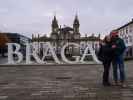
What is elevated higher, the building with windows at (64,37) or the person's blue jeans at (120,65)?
the building with windows at (64,37)

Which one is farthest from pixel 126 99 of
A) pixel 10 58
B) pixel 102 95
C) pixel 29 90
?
pixel 10 58

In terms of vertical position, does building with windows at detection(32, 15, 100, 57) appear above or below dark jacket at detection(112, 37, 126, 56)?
above

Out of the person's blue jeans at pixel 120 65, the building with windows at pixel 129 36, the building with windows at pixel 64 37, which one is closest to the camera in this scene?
the person's blue jeans at pixel 120 65

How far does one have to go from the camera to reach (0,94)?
6312 millimetres

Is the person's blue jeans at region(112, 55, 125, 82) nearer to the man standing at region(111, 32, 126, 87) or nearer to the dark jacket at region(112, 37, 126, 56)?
the man standing at region(111, 32, 126, 87)

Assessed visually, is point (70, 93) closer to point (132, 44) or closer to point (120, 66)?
point (120, 66)

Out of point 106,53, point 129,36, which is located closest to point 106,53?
point 106,53

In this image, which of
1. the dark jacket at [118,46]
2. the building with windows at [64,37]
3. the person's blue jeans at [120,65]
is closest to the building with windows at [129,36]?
the building with windows at [64,37]

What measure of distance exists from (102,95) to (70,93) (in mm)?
887

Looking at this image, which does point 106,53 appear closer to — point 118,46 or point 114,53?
point 114,53

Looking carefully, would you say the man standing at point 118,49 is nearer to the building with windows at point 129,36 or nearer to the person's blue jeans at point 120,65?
the person's blue jeans at point 120,65

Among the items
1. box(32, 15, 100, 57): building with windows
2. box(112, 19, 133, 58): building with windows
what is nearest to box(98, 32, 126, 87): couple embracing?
box(112, 19, 133, 58): building with windows

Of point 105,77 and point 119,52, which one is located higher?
point 119,52

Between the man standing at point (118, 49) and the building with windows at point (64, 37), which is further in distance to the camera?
the building with windows at point (64, 37)
